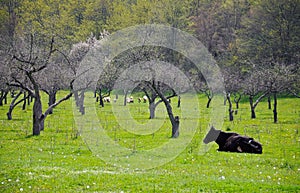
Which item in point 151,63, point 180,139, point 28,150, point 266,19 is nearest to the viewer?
point 28,150

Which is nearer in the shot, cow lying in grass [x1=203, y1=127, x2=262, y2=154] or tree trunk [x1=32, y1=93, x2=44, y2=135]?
cow lying in grass [x1=203, y1=127, x2=262, y2=154]

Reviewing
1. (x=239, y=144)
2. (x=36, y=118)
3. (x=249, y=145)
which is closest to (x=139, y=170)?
(x=239, y=144)

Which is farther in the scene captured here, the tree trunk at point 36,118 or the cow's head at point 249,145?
the tree trunk at point 36,118

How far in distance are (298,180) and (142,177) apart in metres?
5.12

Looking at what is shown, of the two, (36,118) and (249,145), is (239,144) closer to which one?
(249,145)

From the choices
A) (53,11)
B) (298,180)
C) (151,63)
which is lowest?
(298,180)

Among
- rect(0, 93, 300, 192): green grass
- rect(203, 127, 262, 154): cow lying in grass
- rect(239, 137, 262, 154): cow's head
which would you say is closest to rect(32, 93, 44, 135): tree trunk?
rect(0, 93, 300, 192): green grass

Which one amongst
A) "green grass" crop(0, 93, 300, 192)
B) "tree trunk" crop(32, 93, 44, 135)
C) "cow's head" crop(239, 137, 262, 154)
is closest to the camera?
"green grass" crop(0, 93, 300, 192)

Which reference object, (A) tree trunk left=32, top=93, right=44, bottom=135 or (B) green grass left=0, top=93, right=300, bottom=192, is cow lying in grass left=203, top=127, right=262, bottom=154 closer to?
(B) green grass left=0, top=93, right=300, bottom=192

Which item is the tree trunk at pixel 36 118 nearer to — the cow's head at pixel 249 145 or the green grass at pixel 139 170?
the green grass at pixel 139 170

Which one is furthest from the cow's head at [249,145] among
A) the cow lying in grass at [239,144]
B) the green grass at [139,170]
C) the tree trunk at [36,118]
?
the tree trunk at [36,118]

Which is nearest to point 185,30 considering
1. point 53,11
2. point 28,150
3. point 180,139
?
point 53,11

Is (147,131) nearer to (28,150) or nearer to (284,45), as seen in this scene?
(28,150)

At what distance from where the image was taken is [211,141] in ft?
76.3
